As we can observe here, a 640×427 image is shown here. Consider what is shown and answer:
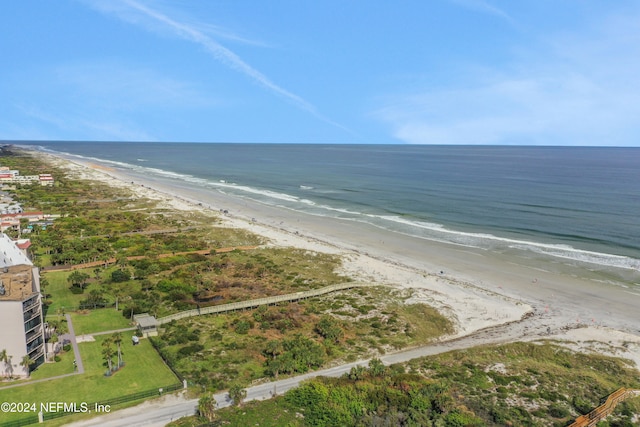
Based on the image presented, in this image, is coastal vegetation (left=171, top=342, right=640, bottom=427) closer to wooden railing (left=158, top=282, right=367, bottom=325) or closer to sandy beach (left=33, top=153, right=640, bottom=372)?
sandy beach (left=33, top=153, right=640, bottom=372)

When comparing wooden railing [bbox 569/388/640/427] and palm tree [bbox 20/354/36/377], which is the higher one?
palm tree [bbox 20/354/36/377]

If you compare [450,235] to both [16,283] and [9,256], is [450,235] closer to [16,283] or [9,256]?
[9,256]

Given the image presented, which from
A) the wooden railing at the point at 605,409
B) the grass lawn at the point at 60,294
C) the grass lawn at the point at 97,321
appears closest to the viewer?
the wooden railing at the point at 605,409

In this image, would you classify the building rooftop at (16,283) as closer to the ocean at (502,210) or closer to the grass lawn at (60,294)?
the grass lawn at (60,294)

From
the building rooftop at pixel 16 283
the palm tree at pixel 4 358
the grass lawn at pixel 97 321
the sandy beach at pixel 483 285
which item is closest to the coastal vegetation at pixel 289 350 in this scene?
the grass lawn at pixel 97 321

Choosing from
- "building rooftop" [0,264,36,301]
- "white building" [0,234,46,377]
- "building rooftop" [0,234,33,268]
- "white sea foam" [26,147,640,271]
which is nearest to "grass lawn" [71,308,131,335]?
"white building" [0,234,46,377]

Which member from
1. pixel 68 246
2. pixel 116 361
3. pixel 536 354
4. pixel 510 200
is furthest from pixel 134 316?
pixel 510 200
